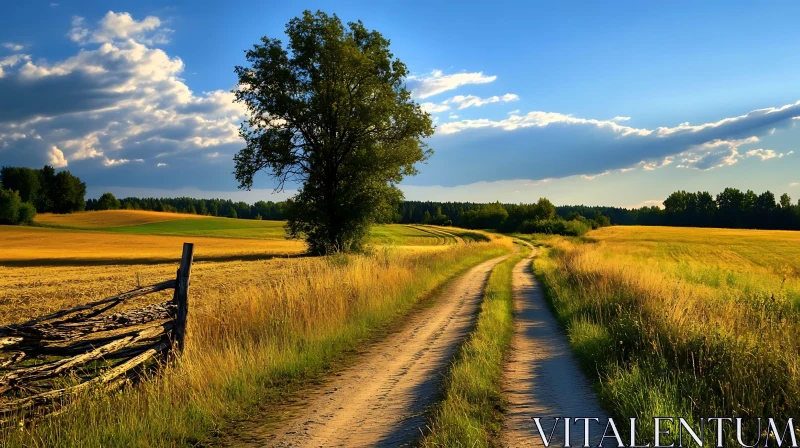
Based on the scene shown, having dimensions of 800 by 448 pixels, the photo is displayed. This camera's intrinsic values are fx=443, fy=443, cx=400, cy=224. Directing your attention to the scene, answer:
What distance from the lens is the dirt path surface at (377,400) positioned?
16.6ft

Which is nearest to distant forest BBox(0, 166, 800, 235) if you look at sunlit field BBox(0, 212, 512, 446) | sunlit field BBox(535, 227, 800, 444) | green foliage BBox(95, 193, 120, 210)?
green foliage BBox(95, 193, 120, 210)

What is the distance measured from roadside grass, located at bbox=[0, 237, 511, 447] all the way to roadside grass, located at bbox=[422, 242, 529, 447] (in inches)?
97.5

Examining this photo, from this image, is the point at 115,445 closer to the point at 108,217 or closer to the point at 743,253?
the point at 743,253

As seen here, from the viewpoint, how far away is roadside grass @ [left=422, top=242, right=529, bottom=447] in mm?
4691

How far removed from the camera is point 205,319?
8.96 meters

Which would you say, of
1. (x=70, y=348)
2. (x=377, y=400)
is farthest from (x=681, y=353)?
(x=70, y=348)

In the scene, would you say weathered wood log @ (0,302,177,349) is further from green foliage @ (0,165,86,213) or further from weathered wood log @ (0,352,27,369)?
green foliage @ (0,165,86,213)

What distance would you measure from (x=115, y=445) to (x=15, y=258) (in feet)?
140

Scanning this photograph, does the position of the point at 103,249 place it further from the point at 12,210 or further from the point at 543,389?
the point at 543,389

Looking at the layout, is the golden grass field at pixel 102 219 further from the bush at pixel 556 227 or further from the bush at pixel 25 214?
the bush at pixel 556 227

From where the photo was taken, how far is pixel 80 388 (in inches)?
219

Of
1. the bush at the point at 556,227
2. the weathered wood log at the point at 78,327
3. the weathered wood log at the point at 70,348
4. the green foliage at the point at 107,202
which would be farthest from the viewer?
the green foliage at the point at 107,202

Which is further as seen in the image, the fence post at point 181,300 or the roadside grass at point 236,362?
the fence post at point 181,300

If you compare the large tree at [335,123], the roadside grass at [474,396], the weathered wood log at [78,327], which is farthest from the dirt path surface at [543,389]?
the large tree at [335,123]
